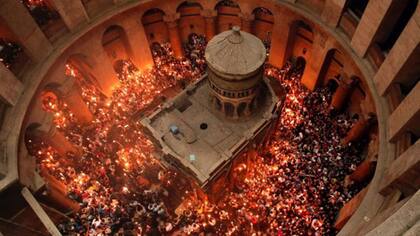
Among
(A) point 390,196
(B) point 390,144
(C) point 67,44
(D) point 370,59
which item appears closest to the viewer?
(A) point 390,196

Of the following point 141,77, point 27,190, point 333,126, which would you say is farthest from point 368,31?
point 27,190

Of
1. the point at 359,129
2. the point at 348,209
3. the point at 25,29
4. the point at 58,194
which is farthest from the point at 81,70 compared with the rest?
the point at 348,209

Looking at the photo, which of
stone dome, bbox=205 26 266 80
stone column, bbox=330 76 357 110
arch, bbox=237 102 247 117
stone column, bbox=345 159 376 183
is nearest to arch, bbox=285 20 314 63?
stone column, bbox=330 76 357 110

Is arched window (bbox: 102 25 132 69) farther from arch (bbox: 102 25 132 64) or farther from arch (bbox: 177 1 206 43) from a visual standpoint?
arch (bbox: 177 1 206 43)

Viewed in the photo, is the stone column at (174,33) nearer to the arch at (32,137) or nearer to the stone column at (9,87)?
the stone column at (9,87)

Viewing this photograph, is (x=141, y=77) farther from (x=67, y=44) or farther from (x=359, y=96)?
(x=359, y=96)

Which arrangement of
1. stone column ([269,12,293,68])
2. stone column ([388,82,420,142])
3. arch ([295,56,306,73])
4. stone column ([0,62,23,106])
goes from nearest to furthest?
stone column ([388,82,420,142])
stone column ([0,62,23,106])
stone column ([269,12,293,68])
arch ([295,56,306,73])

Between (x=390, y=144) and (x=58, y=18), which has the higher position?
(x=58, y=18)
